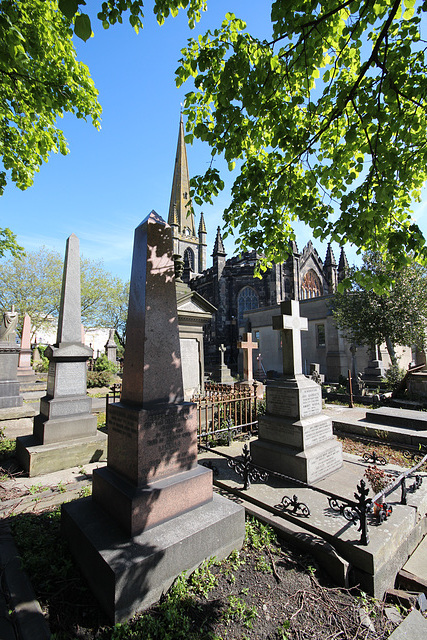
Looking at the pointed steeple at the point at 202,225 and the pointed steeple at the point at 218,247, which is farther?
the pointed steeple at the point at 202,225

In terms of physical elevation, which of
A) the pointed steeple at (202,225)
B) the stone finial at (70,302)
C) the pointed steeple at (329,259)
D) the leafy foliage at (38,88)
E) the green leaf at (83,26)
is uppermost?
the pointed steeple at (202,225)

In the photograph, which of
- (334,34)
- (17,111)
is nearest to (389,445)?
(334,34)

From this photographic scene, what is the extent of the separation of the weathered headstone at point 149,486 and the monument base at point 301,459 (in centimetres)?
173

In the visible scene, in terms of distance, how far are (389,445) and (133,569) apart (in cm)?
684

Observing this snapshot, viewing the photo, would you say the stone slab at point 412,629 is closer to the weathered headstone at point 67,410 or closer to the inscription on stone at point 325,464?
the inscription on stone at point 325,464

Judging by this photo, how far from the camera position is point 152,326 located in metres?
3.40

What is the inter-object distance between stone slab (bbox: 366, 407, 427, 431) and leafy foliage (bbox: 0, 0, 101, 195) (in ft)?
34.3

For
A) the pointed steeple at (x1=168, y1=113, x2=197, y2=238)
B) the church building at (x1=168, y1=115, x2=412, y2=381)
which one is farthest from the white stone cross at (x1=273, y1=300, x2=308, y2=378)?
the pointed steeple at (x1=168, y1=113, x2=197, y2=238)

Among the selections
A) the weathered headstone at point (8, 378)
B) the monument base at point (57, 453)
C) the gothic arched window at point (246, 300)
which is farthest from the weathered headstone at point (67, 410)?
the gothic arched window at point (246, 300)

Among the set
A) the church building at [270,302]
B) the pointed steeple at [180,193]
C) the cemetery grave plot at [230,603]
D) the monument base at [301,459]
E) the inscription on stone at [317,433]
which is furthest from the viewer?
the pointed steeple at [180,193]

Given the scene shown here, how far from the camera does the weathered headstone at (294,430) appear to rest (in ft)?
15.6

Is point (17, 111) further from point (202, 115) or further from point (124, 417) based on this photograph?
point (124, 417)

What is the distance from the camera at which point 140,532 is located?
2758mm

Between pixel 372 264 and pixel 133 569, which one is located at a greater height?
pixel 372 264
